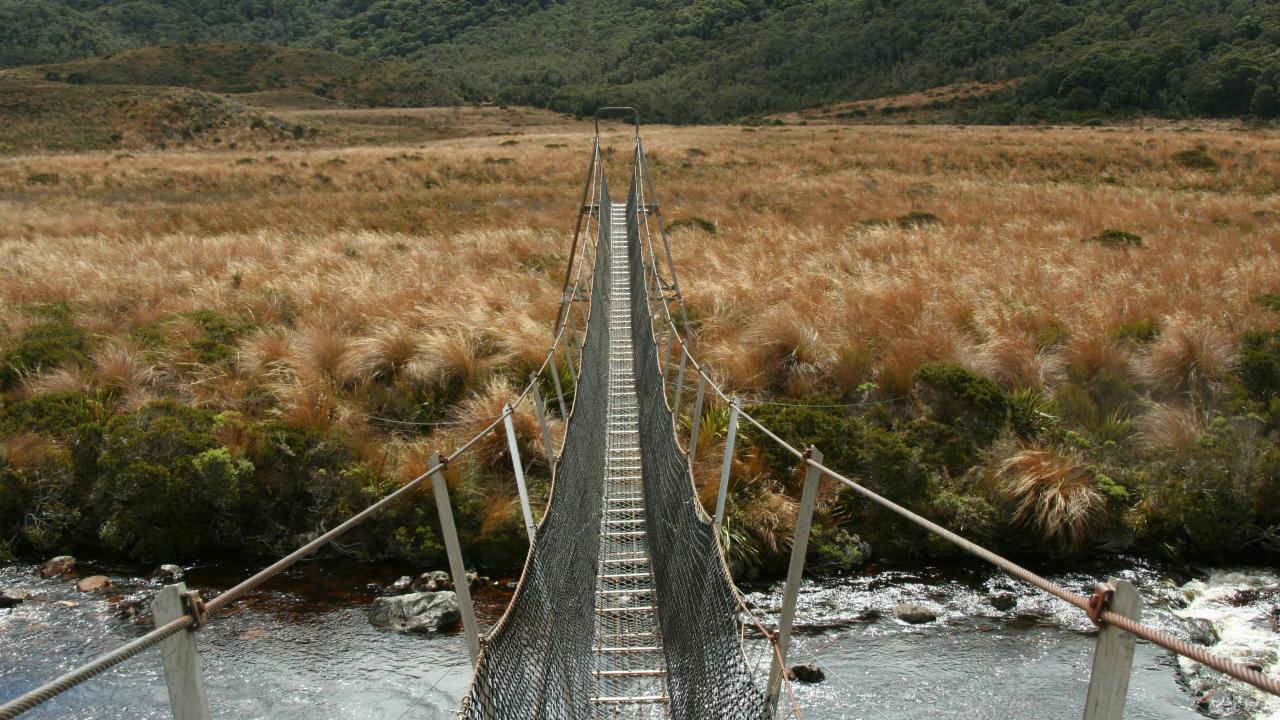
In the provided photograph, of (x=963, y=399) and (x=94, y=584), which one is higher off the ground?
(x=963, y=399)

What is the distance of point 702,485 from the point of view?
650cm

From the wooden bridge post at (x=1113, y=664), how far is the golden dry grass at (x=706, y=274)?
5403 millimetres

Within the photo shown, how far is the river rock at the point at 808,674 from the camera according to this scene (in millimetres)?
4816

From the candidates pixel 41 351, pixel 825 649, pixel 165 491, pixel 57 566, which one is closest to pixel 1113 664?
pixel 825 649

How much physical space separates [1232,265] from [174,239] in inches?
611

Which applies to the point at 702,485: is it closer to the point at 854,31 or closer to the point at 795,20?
the point at 854,31

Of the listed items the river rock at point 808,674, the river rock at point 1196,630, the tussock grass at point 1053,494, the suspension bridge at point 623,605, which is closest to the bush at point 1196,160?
the tussock grass at point 1053,494

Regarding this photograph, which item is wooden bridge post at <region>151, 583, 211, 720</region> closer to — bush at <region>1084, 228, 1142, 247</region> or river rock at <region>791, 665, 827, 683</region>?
river rock at <region>791, 665, 827, 683</region>

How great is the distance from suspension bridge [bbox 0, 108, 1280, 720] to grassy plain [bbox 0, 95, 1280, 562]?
142cm

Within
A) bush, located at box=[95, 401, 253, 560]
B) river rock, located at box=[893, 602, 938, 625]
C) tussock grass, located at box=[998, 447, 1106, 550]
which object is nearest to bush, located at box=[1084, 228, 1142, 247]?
tussock grass, located at box=[998, 447, 1106, 550]

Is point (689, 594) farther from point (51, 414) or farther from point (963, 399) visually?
point (51, 414)

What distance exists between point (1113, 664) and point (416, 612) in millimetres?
4670

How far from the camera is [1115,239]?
42.2 feet

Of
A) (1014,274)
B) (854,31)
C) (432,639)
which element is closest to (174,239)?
(432,639)
